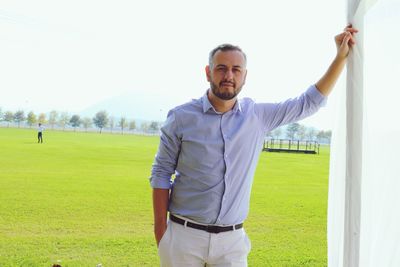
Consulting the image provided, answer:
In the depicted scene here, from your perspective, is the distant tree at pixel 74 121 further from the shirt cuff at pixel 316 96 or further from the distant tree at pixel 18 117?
the shirt cuff at pixel 316 96

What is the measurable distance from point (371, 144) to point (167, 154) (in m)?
0.64

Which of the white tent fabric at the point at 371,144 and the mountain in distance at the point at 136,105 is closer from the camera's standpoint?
the white tent fabric at the point at 371,144

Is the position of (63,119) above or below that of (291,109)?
above

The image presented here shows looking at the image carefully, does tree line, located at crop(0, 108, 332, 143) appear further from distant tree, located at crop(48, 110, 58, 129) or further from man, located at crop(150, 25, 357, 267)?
man, located at crop(150, 25, 357, 267)

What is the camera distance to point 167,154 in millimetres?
1332

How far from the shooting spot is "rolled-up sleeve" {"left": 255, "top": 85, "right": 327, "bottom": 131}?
1.30 metres

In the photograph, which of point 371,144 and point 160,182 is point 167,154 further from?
point 371,144

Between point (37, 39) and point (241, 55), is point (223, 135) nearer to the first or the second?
point (241, 55)

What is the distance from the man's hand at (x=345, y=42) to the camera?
1.25 metres

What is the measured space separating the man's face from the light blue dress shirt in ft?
0.27

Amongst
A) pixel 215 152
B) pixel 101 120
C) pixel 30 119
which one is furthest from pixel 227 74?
pixel 101 120

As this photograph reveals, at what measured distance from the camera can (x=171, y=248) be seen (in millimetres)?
1289

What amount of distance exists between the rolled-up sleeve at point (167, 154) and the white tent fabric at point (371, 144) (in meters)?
0.55

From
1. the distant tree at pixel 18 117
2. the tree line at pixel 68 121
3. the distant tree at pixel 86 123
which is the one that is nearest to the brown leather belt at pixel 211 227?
the tree line at pixel 68 121
